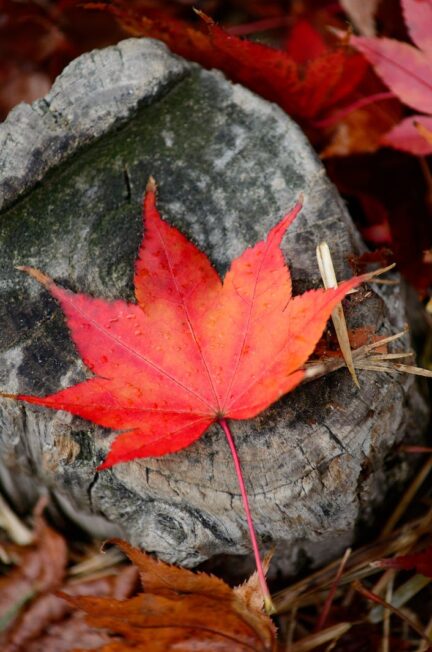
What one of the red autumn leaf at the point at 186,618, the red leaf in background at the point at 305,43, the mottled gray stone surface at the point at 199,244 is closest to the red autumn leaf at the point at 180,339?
the mottled gray stone surface at the point at 199,244

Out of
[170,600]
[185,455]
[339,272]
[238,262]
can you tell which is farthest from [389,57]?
[170,600]

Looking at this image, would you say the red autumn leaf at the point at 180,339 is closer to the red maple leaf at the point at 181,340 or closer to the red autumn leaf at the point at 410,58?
the red maple leaf at the point at 181,340

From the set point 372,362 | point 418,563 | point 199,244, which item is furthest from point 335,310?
point 418,563

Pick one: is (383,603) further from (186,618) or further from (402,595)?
(186,618)

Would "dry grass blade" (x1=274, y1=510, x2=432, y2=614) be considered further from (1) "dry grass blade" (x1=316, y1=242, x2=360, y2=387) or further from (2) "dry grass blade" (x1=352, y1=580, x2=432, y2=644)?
(1) "dry grass blade" (x1=316, y1=242, x2=360, y2=387)

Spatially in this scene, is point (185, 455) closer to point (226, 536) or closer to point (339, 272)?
point (226, 536)
